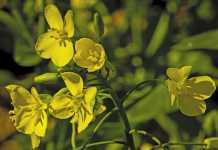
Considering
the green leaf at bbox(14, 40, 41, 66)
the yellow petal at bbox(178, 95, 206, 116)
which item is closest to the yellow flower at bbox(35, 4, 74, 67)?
the yellow petal at bbox(178, 95, 206, 116)

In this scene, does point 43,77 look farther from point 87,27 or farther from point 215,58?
point 215,58

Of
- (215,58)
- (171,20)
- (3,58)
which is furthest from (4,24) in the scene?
(215,58)

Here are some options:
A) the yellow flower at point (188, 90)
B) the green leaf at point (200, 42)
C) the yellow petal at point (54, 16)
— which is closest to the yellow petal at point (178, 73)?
the yellow flower at point (188, 90)

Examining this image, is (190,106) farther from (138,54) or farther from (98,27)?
(138,54)

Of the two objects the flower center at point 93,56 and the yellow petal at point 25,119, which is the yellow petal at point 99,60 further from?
the yellow petal at point 25,119

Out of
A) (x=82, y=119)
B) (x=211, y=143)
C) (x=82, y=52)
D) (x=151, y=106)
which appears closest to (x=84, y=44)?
(x=82, y=52)

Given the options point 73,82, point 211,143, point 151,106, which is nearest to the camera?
point 73,82

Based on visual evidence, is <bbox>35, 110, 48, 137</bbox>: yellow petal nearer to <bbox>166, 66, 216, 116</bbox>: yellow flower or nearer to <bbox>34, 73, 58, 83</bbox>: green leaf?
<bbox>34, 73, 58, 83</bbox>: green leaf
